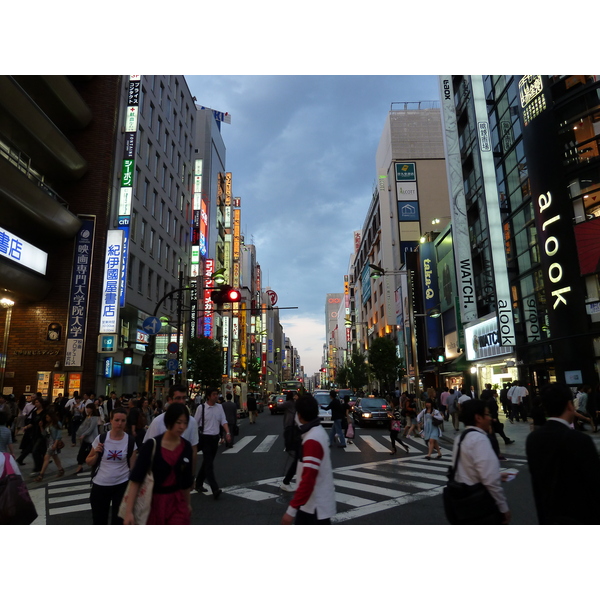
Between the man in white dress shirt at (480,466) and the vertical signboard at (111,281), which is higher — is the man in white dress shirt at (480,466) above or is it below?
A: below

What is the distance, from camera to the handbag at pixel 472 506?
3965 mm

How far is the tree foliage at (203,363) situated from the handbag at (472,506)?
32.9 meters

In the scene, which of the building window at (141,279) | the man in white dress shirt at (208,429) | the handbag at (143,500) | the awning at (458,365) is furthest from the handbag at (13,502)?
the awning at (458,365)

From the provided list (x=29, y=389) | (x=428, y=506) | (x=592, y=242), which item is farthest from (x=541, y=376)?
(x=29, y=389)

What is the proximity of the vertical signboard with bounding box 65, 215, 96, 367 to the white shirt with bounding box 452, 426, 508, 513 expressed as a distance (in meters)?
25.5

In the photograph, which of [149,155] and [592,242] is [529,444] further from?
[149,155]

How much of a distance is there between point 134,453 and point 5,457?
63.0 inches

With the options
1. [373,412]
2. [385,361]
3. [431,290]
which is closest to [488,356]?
[373,412]

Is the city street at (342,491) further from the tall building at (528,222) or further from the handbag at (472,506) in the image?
the tall building at (528,222)

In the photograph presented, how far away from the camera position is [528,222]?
27016 millimetres

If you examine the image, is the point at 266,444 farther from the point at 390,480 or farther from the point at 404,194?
the point at 404,194

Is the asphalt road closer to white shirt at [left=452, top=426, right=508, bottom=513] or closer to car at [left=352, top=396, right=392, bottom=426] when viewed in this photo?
white shirt at [left=452, top=426, right=508, bottom=513]

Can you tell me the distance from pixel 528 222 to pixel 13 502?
28.4 m

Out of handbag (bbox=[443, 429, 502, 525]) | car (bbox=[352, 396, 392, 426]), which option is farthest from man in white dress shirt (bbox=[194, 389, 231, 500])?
car (bbox=[352, 396, 392, 426])
